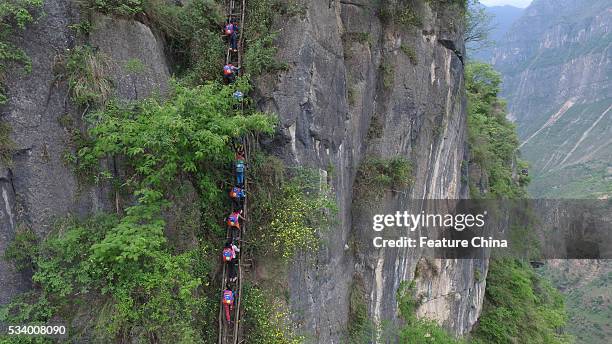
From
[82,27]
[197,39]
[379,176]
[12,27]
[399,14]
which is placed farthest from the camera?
[399,14]

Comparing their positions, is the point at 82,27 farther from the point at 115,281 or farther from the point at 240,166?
the point at 115,281

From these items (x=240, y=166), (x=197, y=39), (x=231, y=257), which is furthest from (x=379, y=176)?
(x=197, y=39)

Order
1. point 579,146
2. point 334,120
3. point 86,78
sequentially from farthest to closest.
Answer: point 579,146
point 334,120
point 86,78

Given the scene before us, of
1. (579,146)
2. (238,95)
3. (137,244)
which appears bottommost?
(137,244)

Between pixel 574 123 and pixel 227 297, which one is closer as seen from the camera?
pixel 227 297

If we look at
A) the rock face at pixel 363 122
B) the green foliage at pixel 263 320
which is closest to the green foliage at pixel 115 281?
the green foliage at pixel 263 320

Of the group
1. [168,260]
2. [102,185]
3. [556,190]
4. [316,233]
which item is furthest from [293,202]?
[556,190]

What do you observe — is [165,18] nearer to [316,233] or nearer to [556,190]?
[316,233]
